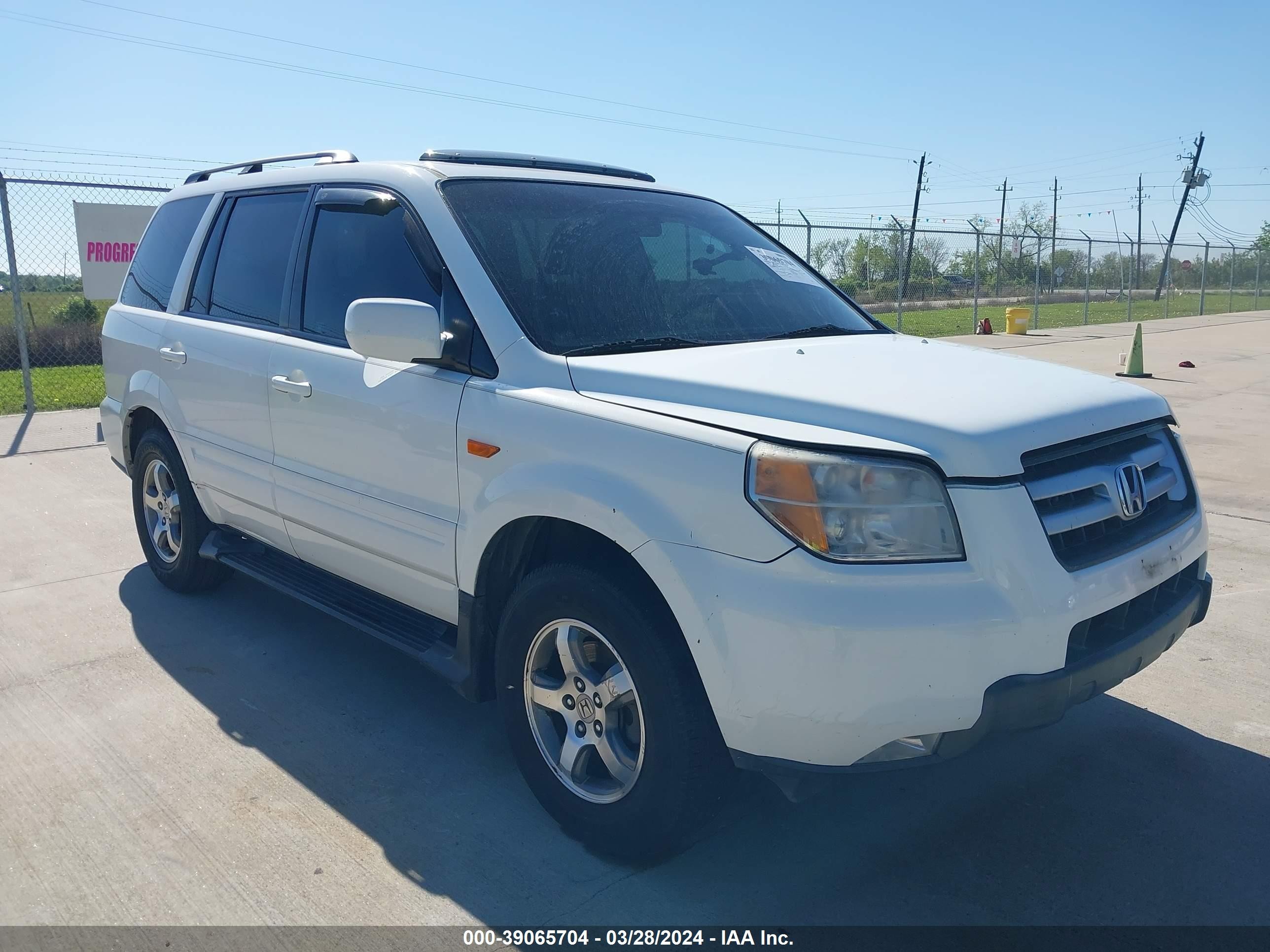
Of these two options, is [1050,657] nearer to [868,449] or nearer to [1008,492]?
[1008,492]

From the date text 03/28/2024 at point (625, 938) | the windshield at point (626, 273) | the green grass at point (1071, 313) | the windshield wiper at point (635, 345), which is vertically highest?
the windshield at point (626, 273)

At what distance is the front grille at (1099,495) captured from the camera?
258 centimetres

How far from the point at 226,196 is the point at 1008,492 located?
12.6 ft

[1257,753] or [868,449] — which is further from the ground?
[868,449]

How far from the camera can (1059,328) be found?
25359mm

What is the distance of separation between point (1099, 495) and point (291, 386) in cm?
281

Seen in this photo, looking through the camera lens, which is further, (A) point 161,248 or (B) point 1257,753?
(A) point 161,248

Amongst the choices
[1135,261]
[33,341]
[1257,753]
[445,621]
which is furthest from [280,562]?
[1135,261]

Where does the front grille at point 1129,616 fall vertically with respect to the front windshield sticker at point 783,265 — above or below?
below

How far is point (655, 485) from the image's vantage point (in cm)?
263

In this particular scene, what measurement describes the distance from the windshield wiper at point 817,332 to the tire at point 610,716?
4.05 ft

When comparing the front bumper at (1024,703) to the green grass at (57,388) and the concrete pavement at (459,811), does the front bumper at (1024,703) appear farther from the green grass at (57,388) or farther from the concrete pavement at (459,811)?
the green grass at (57,388)

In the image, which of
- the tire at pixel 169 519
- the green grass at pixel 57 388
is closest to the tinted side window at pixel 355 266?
the tire at pixel 169 519

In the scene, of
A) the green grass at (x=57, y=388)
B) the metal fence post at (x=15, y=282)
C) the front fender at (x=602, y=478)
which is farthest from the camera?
the green grass at (x=57, y=388)
